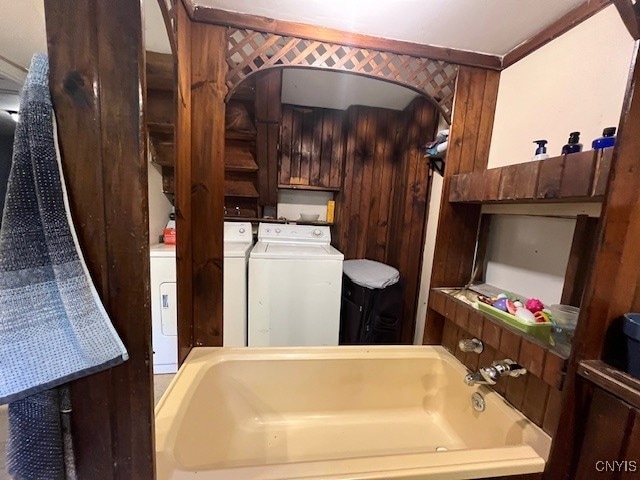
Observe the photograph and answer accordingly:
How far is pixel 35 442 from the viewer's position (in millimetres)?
536

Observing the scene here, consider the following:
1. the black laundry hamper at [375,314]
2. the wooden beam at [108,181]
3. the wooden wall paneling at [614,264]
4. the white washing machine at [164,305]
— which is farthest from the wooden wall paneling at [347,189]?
the wooden beam at [108,181]

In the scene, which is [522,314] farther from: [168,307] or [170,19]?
[168,307]

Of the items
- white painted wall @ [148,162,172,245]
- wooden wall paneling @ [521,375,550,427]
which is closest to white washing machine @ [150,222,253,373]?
white painted wall @ [148,162,172,245]

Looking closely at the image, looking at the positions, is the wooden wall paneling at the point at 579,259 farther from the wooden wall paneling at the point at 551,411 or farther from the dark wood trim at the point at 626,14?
the dark wood trim at the point at 626,14

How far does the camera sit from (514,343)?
1003 millimetres

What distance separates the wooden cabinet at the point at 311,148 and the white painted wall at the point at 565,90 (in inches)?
57.2

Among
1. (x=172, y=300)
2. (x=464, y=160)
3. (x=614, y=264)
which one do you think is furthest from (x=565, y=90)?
(x=172, y=300)

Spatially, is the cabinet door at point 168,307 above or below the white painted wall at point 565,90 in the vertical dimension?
below

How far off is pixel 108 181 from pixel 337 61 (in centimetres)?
119

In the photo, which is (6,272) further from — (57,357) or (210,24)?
(210,24)

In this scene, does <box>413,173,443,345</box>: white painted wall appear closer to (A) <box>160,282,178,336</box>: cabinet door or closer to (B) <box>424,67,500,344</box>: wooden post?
(B) <box>424,67,500,344</box>: wooden post

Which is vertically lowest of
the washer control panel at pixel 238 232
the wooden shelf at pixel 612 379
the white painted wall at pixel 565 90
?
the wooden shelf at pixel 612 379

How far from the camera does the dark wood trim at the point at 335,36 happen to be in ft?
3.90


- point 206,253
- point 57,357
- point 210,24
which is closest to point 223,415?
point 206,253
